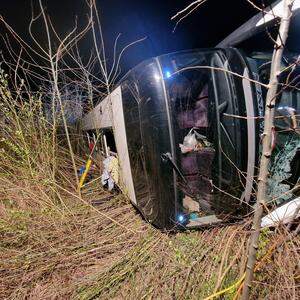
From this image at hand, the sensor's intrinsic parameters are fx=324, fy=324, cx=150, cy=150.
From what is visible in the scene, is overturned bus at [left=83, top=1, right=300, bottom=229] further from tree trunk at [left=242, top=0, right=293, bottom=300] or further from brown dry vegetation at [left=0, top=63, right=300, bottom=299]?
tree trunk at [left=242, top=0, right=293, bottom=300]

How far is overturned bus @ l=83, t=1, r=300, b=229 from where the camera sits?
9.45 ft

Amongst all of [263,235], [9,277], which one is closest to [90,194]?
[9,277]

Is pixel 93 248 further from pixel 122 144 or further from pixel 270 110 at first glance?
pixel 270 110

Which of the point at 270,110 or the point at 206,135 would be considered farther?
the point at 206,135

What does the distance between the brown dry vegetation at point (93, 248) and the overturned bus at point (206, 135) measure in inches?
12.1

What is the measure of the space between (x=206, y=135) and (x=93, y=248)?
1621mm

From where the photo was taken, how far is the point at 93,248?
10.9 feet

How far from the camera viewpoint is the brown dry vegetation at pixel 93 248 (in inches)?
99.3

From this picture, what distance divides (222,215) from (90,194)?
2.39 m

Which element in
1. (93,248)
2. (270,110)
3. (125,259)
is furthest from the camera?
(93,248)

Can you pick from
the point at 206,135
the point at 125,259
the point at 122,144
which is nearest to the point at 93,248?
the point at 125,259

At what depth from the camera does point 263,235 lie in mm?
2840

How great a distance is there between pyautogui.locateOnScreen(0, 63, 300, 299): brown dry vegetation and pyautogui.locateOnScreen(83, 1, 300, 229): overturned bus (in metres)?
0.31

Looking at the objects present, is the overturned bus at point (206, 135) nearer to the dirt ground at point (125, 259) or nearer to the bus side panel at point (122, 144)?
the dirt ground at point (125, 259)
